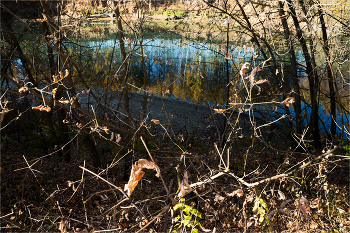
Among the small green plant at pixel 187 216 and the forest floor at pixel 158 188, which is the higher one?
the small green plant at pixel 187 216

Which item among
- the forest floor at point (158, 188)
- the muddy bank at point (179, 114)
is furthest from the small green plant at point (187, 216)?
the muddy bank at point (179, 114)

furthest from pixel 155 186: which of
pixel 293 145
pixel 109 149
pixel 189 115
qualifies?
pixel 189 115

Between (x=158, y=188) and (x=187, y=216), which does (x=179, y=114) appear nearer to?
(x=158, y=188)

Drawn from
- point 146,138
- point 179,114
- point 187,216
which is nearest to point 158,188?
point 146,138

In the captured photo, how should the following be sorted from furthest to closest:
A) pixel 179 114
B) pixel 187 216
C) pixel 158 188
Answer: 1. pixel 179 114
2. pixel 158 188
3. pixel 187 216

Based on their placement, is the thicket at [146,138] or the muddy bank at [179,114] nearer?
the thicket at [146,138]

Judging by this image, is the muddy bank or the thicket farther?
the muddy bank

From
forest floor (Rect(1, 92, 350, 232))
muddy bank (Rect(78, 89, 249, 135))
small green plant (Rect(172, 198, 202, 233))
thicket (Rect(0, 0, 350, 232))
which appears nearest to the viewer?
small green plant (Rect(172, 198, 202, 233))

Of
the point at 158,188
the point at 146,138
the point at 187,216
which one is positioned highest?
the point at 187,216

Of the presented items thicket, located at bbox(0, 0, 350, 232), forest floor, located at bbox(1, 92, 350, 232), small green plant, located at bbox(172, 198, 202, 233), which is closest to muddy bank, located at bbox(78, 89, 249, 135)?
thicket, located at bbox(0, 0, 350, 232)

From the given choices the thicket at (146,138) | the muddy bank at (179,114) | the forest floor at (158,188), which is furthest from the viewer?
the muddy bank at (179,114)

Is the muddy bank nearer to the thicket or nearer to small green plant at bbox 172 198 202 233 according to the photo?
the thicket

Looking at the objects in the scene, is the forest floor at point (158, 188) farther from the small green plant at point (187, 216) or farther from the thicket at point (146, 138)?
the small green plant at point (187, 216)

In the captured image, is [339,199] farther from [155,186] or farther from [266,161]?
[155,186]
